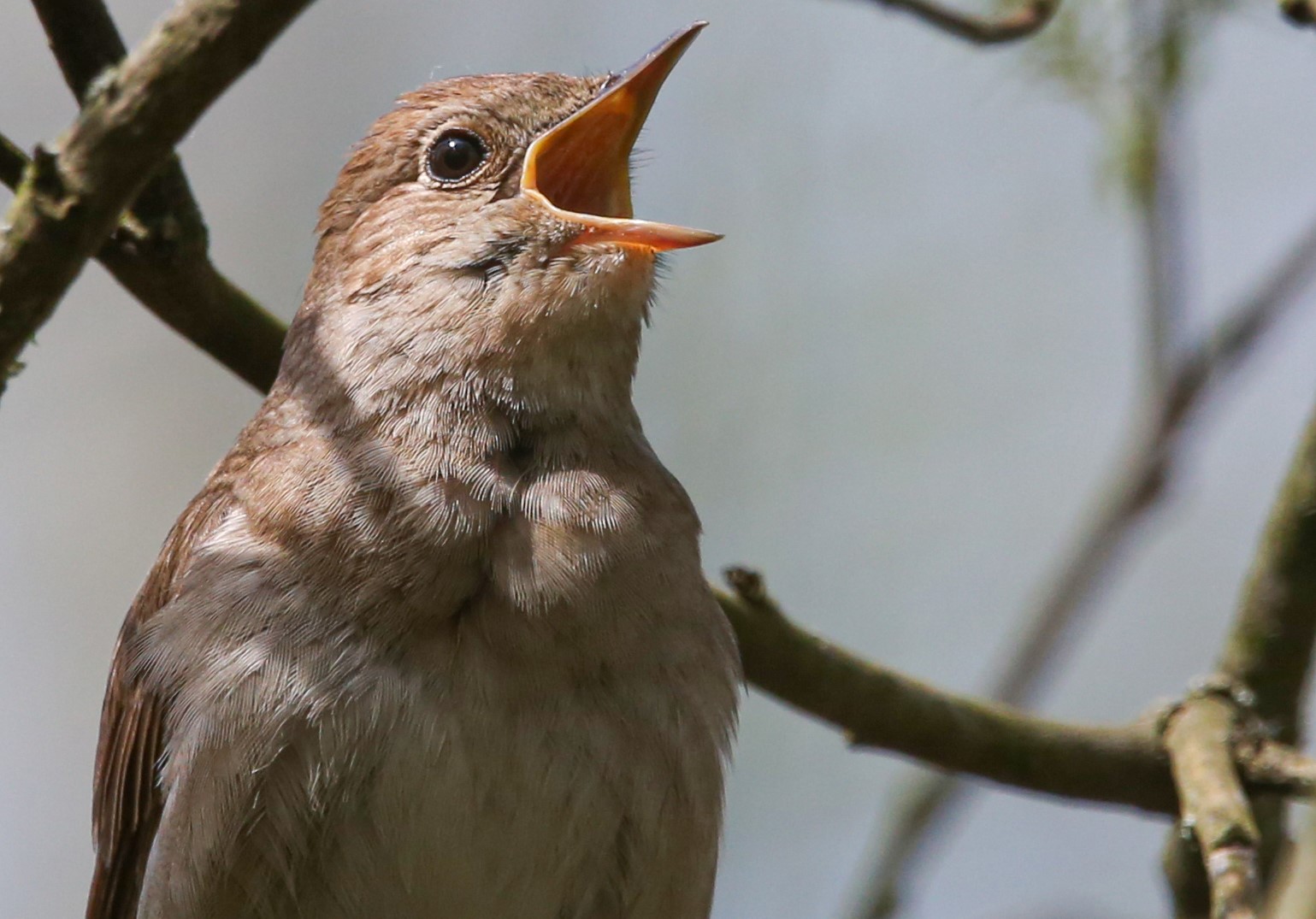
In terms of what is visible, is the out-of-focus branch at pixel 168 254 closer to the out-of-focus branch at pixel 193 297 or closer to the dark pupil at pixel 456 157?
the out-of-focus branch at pixel 193 297

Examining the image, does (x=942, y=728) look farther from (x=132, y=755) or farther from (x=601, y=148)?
(x=132, y=755)

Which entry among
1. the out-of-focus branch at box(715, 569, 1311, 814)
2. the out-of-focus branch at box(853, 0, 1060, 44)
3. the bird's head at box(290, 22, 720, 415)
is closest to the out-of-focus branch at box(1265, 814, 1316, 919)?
the out-of-focus branch at box(715, 569, 1311, 814)

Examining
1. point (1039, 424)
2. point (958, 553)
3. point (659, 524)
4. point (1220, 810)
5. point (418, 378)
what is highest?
point (418, 378)

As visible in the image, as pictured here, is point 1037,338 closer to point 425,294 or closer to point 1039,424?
point 1039,424

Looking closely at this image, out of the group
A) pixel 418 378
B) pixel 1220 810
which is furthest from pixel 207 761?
pixel 1220 810

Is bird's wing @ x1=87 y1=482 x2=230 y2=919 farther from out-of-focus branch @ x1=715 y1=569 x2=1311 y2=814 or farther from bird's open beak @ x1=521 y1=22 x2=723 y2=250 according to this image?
out-of-focus branch @ x1=715 y1=569 x2=1311 y2=814
